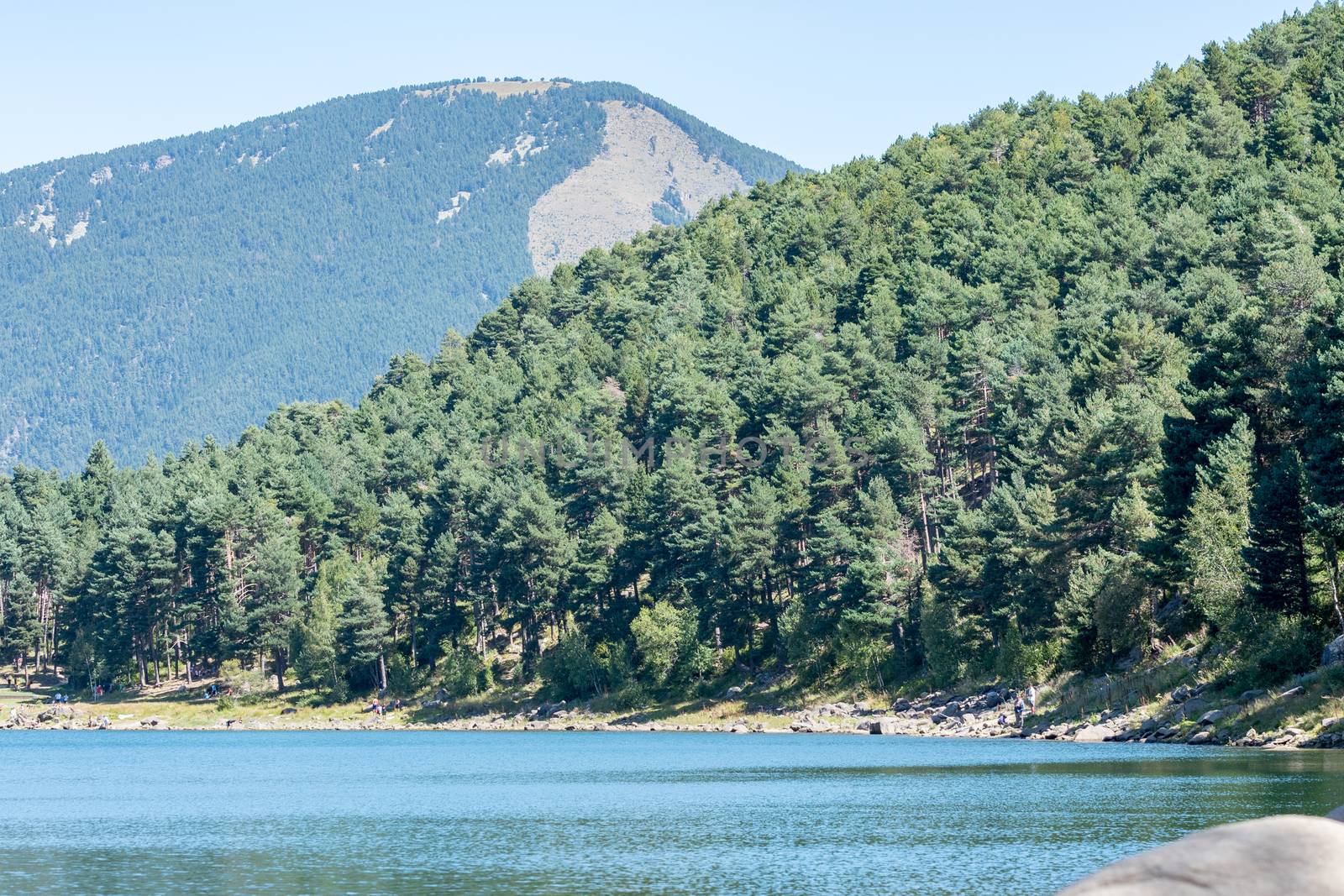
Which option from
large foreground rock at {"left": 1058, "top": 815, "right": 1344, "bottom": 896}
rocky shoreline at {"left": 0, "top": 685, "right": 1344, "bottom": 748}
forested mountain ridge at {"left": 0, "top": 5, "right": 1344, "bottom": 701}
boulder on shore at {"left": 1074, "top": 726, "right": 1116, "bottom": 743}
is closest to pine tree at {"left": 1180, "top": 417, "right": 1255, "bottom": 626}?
forested mountain ridge at {"left": 0, "top": 5, "right": 1344, "bottom": 701}

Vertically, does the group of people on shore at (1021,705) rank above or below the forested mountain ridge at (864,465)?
below

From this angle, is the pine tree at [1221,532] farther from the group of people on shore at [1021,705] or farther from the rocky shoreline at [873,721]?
the group of people on shore at [1021,705]

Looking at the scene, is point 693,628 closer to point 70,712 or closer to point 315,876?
point 70,712

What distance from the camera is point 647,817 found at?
49312 millimetres

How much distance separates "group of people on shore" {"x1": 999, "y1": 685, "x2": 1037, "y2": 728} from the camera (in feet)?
271

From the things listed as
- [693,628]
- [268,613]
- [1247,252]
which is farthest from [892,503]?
[268,613]

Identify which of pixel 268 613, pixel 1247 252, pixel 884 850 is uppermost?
pixel 1247 252

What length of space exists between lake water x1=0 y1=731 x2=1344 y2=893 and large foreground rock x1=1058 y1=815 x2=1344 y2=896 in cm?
1982

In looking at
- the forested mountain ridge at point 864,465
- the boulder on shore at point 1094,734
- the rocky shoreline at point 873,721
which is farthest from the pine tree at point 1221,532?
the boulder on shore at point 1094,734

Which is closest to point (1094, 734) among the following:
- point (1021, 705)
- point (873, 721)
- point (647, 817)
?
point (1021, 705)

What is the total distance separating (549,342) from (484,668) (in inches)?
2526

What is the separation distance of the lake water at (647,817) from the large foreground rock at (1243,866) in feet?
65.0

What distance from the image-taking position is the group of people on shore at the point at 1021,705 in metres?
82.6

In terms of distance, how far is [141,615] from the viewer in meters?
144
